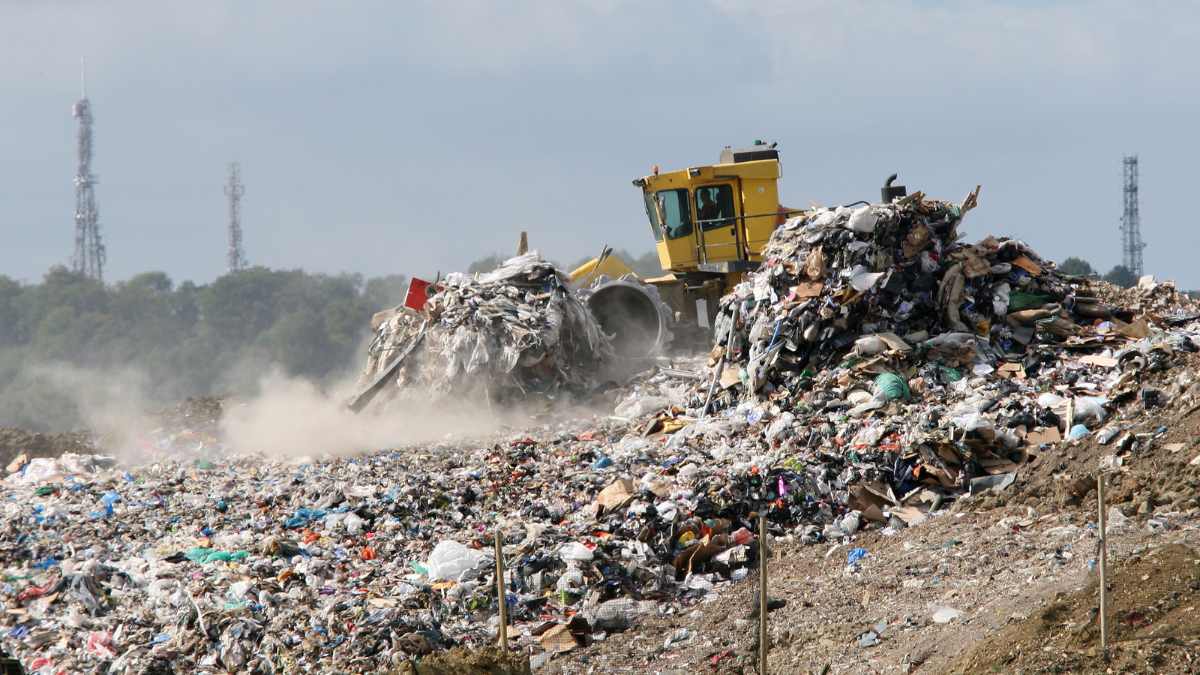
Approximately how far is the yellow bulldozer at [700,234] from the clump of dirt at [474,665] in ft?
34.6

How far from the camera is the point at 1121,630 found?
658 cm

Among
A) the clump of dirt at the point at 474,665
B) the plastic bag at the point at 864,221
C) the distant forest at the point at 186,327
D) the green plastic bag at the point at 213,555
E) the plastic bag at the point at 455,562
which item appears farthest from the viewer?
the distant forest at the point at 186,327

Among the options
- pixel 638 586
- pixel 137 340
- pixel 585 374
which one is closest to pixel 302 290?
pixel 137 340

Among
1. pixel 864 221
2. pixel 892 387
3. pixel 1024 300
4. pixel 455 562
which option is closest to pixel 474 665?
pixel 455 562

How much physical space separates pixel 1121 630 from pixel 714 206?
39.0ft

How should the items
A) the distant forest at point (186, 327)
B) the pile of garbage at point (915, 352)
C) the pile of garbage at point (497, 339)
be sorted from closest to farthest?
1. the pile of garbage at point (915, 352)
2. the pile of garbage at point (497, 339)
3. the distant forest at point (186, 327)

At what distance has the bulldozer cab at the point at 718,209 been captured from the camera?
1789 centimetres

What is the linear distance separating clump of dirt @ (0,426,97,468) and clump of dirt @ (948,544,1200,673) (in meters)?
12.4

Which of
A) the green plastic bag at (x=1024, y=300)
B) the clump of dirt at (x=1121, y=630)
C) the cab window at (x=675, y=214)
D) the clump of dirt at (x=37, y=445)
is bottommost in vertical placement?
the clump of dirt at (x=37, y=445)

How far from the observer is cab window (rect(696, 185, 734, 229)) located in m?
18.0

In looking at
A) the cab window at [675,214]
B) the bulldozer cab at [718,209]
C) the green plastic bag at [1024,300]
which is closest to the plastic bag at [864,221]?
the green plastic bag at [1024,300]

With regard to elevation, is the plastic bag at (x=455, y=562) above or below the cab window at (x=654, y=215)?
below

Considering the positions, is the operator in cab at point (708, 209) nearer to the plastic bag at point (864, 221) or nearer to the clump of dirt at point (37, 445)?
the plastic bag at point (864, 221)

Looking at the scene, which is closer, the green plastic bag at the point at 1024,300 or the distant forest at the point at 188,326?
the green plastic bag at the point at 1024,300
